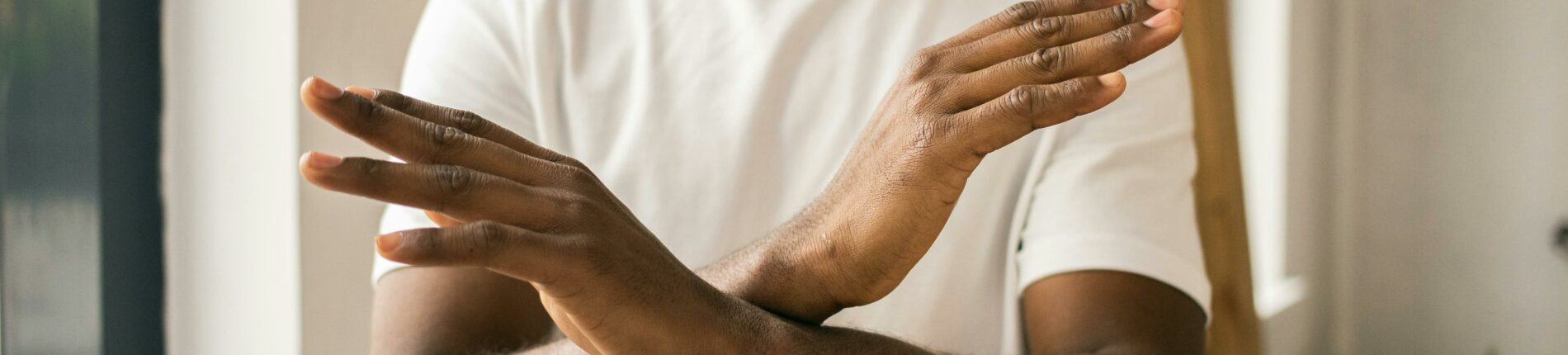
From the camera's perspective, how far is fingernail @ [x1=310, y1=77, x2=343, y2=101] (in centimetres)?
43

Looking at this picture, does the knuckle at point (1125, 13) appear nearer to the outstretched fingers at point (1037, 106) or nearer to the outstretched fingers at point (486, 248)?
the outstretched fingers at point (1037, 106)

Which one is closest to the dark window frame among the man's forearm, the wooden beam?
the man's forearm

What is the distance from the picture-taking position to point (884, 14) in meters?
0.99

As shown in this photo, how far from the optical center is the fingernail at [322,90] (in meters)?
0.43

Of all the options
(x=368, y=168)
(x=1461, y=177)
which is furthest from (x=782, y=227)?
(x=1461, y=177)

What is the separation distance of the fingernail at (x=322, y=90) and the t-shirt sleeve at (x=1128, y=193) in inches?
22.7

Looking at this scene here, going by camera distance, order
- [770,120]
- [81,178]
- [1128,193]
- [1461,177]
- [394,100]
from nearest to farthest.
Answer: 1. [394,100]
2. [81,178]
3. [1128,193]
4. [770,120]
5. [1461,177]

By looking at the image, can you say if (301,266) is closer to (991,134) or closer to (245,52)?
(245,52)

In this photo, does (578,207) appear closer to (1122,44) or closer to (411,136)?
(411,136)

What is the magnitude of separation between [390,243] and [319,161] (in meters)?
0.04

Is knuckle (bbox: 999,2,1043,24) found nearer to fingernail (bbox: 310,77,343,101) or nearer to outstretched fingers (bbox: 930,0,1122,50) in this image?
outstretched fingers (bbox: 930,0,1122,50)

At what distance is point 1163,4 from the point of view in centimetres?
58

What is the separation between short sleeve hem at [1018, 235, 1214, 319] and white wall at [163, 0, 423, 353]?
0.63 m

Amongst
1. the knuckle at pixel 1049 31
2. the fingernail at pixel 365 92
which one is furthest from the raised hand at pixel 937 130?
the fingernail at pixel 365 92
